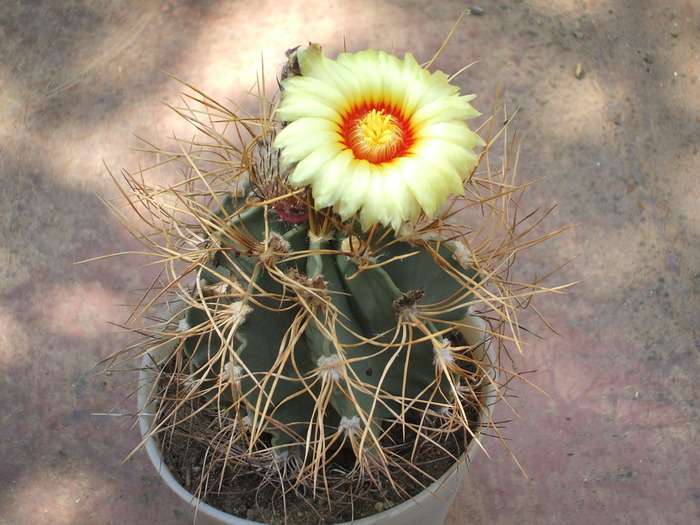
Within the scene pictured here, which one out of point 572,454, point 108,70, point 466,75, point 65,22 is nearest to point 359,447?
point 572,454

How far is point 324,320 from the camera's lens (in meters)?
0.67

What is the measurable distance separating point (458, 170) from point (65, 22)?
1314mm

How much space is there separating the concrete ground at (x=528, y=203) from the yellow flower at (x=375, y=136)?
2.31ft

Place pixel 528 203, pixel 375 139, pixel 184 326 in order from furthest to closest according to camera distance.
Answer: pixel 528 203 → pixel 184 326 → pixel 375 139

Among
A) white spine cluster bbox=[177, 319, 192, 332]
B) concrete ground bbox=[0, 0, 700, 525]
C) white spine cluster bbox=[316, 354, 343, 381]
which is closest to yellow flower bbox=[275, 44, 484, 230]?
white spine cluster bbox=[316, 354, 343, 381]

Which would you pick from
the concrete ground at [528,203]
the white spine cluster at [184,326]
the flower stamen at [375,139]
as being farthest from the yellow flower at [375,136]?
the concrete ground at [528,203]

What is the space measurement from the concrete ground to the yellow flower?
0.70 metres

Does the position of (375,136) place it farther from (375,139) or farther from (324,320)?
(324,320)

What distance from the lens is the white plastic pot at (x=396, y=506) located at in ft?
2.51

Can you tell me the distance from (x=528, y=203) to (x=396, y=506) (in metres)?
0.75

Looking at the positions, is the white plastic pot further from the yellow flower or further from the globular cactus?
the yellow flower

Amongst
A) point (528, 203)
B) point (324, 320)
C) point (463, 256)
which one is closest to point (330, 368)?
point (324, 320)

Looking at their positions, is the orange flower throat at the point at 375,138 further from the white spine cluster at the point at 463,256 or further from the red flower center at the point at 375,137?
the white spine cluster at the point at 463,256

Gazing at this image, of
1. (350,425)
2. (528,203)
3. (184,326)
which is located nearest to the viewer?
(350,425)
